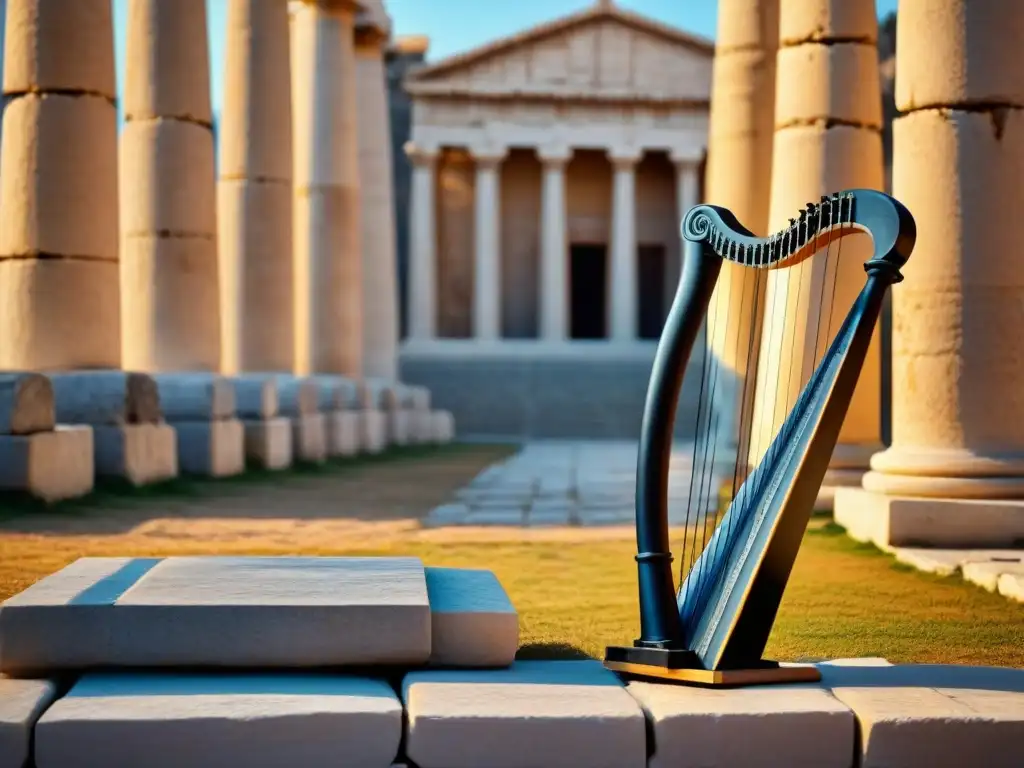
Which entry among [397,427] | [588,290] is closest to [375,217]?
[397,427]

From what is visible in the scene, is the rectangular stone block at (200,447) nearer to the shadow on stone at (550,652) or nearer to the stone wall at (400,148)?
the shadow on stone at (550,652)

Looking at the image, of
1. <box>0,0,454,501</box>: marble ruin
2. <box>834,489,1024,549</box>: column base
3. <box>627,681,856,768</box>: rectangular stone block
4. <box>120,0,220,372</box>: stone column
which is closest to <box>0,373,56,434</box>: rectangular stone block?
<box>0,0,454,501</box>: marble ruin

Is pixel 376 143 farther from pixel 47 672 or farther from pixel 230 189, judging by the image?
pixel 47 672

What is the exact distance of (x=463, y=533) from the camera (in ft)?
31.3

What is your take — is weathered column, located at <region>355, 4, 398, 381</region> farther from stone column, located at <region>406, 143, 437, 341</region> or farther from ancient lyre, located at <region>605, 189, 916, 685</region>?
ancient lyre, located at <region>605, 189, 916, 685</region>

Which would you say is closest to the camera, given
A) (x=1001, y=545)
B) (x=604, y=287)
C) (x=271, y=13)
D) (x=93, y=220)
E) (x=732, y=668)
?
(x=732, y=668)

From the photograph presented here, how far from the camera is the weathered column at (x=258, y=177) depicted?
56.4 ft

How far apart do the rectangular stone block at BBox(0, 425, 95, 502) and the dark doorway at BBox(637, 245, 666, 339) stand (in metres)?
37.2

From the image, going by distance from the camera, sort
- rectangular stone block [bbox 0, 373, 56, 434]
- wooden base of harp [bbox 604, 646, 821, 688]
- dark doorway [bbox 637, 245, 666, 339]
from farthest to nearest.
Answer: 1. dark doorway [bbox 637, 245, 666, 339]
2. rectangular stone block [bbox 0, 373, 56, 434]
3. wooden base of harp [bbox 604, 646, 821, 688]

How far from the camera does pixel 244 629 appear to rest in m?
4.29

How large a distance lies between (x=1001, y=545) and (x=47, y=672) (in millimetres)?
6051

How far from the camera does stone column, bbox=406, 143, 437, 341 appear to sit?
134ft

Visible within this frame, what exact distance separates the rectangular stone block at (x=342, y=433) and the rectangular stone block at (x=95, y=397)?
707cm

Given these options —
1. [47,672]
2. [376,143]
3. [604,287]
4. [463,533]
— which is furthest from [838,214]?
[604,287]
